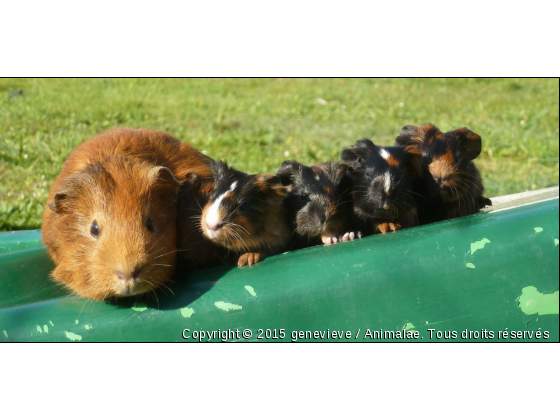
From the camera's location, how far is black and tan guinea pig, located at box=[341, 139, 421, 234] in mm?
3799

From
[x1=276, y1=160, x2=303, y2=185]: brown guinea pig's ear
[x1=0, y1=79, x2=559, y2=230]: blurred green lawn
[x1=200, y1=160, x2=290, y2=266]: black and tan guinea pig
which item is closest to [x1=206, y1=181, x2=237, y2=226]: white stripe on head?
[x1=200, y1=160, x2=290, y2=266]: black and tan guinea pig

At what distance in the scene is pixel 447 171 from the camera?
391cm

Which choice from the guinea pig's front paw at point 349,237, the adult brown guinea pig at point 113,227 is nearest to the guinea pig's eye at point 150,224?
the adult brown guinea pig at point 113,227

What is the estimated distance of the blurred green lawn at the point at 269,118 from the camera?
7871mm

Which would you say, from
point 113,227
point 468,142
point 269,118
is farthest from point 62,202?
point 269,118

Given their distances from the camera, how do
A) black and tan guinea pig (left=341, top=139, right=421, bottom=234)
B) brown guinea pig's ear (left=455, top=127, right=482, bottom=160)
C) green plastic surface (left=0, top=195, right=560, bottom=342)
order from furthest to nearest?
brown guinea pig's ear (left=455, top=127, right=482, bottom=160) < black and tan guinea pig (left=341, top=139, right=421, bottom=234) < green plastic surface (left=0, top=195, right=560, bottom=342)

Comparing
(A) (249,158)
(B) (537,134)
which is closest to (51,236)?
(A) (249,158)

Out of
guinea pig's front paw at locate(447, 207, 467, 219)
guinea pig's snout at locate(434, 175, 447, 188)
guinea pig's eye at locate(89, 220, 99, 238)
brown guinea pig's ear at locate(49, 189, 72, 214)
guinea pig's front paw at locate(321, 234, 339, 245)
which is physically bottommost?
guinea pig's front paw at locate(321, 234, 339, 245)

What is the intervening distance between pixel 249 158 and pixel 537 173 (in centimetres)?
454

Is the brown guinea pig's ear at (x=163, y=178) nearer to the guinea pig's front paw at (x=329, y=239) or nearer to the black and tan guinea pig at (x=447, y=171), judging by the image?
the guinea pig's front paw at (x=329, y=239)

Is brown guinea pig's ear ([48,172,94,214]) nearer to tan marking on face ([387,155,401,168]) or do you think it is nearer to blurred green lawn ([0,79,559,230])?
tan marking on face ([387,155,401,168])

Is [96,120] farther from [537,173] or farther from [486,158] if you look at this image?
[537,173]

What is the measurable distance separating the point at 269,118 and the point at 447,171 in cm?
670

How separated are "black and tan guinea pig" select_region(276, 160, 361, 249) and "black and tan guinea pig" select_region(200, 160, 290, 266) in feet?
0.39
